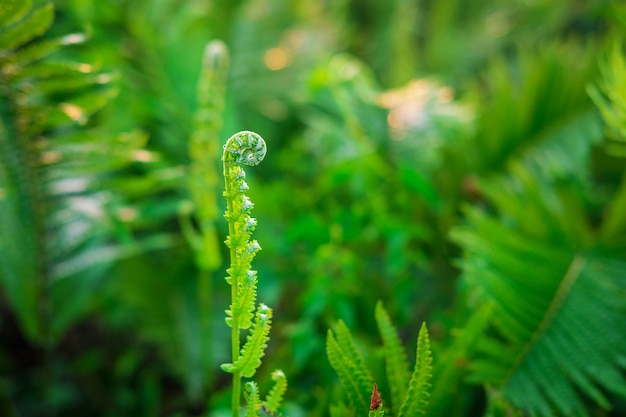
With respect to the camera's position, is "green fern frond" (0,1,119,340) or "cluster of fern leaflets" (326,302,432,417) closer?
"cluster of fern leaflets" (326,302,432,417)

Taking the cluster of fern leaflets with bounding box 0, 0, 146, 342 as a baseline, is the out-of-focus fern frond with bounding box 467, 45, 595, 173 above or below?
above

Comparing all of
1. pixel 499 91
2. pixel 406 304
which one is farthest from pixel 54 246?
pixel 499 91

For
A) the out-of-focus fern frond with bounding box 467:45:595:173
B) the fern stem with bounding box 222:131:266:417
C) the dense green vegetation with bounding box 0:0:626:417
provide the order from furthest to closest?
the out-of-focus fern frond with bounding box 467:45:595:173
the dense green vegetation with bounding box 0:0:626:417
the fern stem with bounding box 222:131:266:417

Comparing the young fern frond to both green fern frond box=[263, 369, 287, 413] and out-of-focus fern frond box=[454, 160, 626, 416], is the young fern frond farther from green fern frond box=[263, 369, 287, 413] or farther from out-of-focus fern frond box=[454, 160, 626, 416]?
out-of-focus fern frond box=[454, 160, 626, 416]

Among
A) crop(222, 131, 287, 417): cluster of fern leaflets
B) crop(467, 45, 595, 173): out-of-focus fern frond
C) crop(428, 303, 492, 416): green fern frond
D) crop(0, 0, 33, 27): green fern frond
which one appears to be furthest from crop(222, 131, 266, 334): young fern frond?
crop(467, 45, 595, 173): out-of-focus fern frond

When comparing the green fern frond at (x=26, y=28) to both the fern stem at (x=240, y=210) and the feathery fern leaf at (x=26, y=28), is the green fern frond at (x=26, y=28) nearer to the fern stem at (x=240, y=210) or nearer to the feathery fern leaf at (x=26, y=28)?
the feathery fern leaf at (x=26, y=28)

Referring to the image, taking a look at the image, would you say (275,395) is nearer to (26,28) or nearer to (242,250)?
(242,250)
